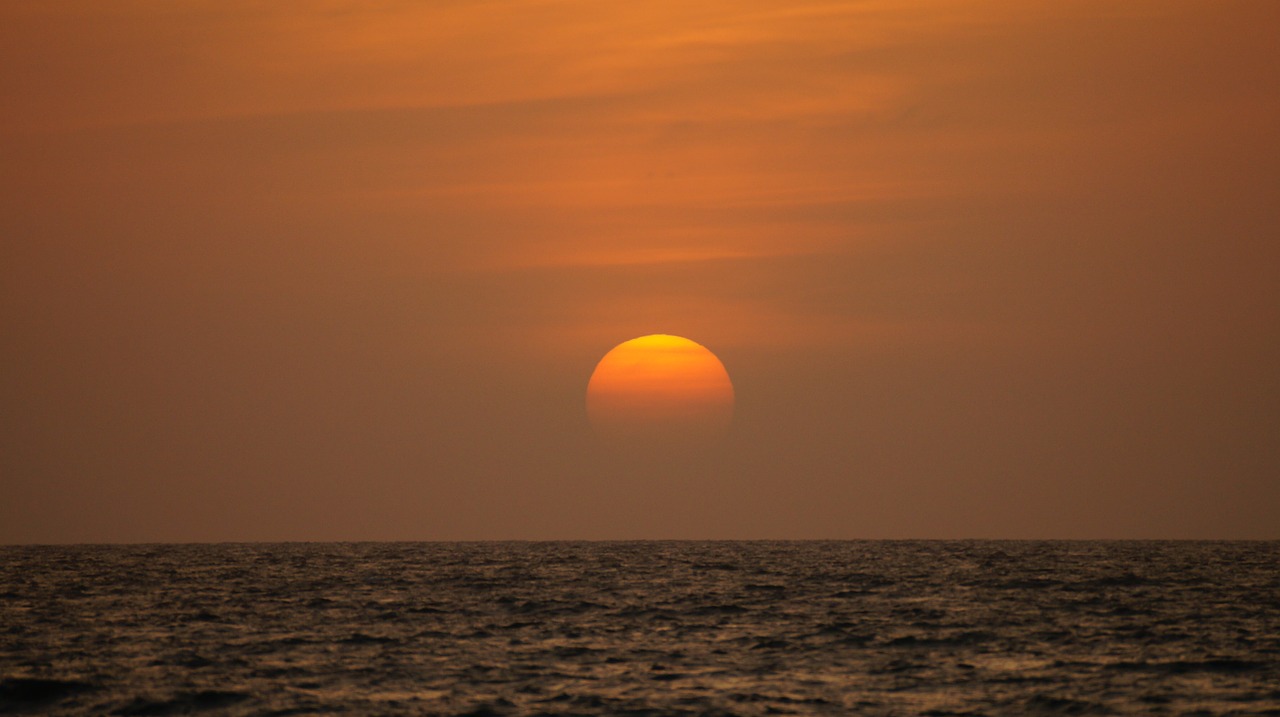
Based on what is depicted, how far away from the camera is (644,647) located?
35.1 m

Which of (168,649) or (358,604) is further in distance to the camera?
(358,604)

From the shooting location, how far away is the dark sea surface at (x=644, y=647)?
26.7m

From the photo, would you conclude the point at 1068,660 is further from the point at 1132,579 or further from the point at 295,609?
the point at 1132,579

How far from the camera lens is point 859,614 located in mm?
44062

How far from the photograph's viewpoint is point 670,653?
111ft

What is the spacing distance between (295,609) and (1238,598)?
33771 millimetres

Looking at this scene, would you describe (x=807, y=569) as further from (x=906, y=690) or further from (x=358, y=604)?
(x=906, y=690)

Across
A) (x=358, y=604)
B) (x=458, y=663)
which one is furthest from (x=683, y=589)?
(x=458, y=663)

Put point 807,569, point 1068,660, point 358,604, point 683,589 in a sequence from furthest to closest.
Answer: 1. point 807,569
2. point 683,589
3. point 358,604
4. point 1068,660

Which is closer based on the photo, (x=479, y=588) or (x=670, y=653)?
(x=670, y=653)

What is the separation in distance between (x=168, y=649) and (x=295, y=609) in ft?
40.2

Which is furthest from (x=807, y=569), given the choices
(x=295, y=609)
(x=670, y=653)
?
(x=670, y=653)

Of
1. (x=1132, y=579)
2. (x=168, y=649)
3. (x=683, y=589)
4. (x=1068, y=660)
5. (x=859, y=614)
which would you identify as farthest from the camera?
(x=1132, y=579)

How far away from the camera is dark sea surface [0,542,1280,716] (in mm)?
26734
